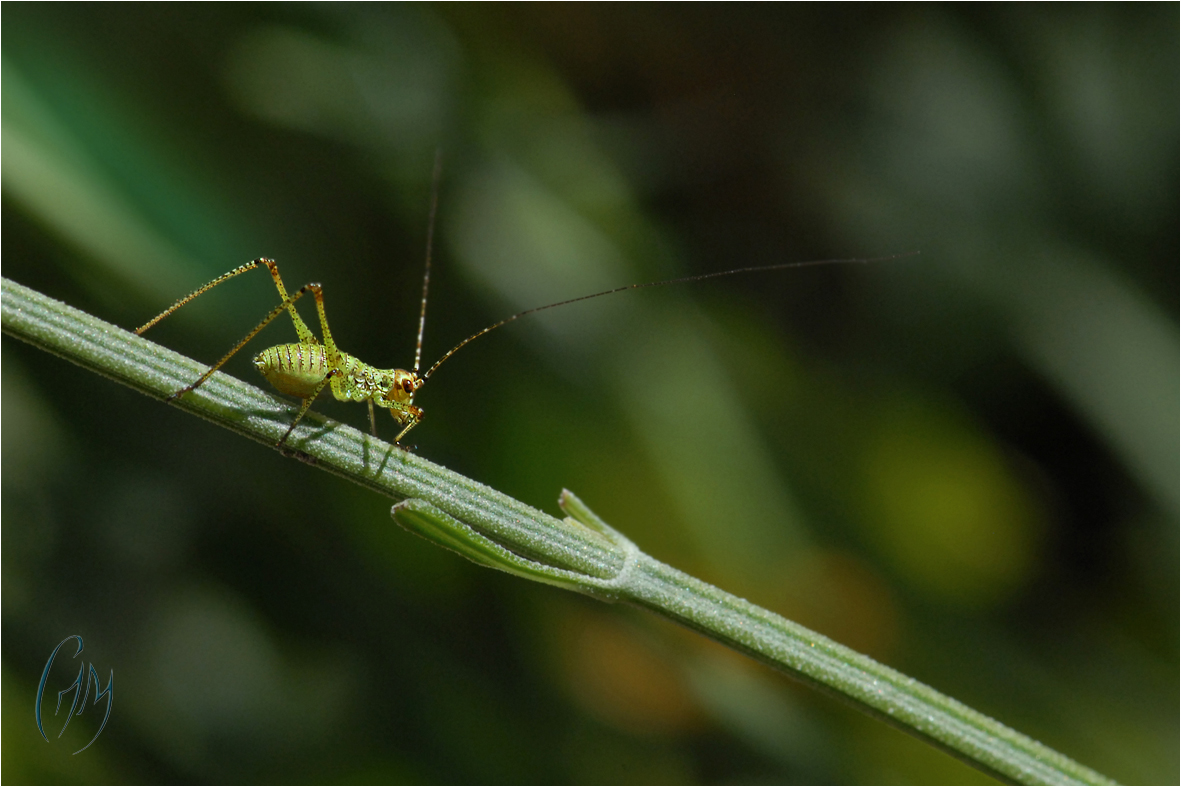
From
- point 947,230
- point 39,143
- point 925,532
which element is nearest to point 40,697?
point 39,143

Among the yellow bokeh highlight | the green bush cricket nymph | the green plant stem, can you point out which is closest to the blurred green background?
the yellow bokeh highlight

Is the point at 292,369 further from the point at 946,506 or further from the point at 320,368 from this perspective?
the point at 946,506

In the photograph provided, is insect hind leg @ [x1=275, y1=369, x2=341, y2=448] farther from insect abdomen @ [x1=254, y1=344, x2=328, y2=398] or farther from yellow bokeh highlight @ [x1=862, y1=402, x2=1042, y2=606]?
yellow bokeh highlight @ [x1=862, y1=402, x2=1042, y2=606]

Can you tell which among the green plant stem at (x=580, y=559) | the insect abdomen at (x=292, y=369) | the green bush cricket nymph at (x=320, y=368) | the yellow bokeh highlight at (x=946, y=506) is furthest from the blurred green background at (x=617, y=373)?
the green plant stem at (x=580, y=559)

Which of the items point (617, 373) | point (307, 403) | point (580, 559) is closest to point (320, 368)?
point (307, 403)

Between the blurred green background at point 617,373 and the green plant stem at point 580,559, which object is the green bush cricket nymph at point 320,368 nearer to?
the green plant stem at point 580,559

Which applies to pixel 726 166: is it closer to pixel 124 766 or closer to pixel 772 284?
pixel 772 284
